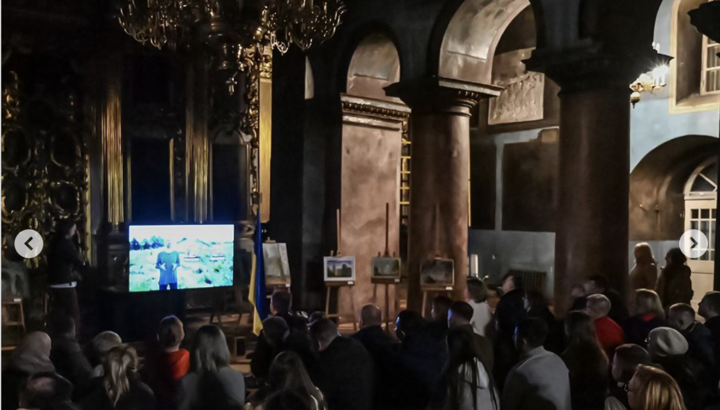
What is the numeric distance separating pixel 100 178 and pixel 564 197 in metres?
6.72

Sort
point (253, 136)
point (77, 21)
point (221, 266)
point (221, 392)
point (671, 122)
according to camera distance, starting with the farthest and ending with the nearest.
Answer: point (671, 122), point (253, 136), point (77, 21), point (221, 266), point (221, 392)

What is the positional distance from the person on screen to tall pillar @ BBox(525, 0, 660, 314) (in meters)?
4.87

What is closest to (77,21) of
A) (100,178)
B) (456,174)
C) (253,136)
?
(100,178)

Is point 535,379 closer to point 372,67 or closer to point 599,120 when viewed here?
point 599,120

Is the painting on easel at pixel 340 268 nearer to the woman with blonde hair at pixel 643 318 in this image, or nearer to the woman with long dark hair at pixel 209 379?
the woman with blonde hair at pixel 643 318

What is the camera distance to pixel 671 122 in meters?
14.2

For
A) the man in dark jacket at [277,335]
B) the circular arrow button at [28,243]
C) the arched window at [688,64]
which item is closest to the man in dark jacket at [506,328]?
the man in dark jacket at [277,335]

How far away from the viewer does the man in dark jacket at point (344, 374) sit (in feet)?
14.7

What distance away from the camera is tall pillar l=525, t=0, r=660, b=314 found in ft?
22.5

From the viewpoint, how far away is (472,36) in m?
9.28

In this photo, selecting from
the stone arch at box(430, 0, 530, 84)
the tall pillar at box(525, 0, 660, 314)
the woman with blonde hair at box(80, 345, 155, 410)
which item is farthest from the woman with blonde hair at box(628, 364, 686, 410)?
the stone arch at box(430, 0, 530, 84)

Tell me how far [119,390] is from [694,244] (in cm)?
1382

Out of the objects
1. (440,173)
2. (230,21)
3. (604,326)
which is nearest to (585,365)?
(604,326)

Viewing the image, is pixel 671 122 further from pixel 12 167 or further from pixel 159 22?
pixel 12 167
